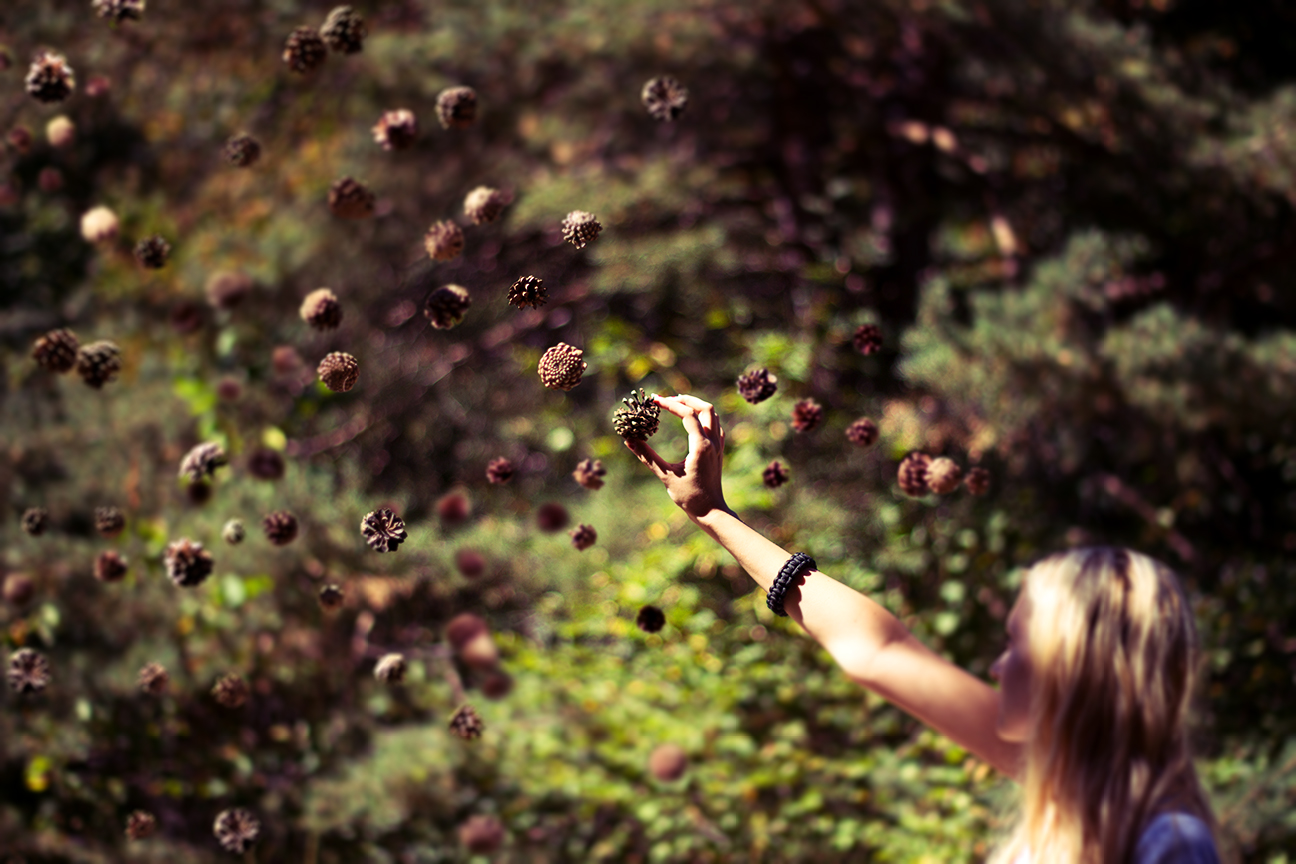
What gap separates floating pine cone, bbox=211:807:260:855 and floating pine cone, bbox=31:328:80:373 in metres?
→ 0.89

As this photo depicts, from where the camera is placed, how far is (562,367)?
1.26m

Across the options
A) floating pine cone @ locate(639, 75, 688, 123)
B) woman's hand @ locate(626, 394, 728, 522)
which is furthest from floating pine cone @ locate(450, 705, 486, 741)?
floating pine cone @ locate(639, 75, 688, 123)

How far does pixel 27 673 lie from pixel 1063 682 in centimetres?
183

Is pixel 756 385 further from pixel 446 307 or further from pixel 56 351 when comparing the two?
pixel 56 351

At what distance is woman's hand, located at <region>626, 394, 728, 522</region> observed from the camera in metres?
1.30

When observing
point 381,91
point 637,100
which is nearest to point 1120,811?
A: point 637,100

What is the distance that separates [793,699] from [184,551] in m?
2.08

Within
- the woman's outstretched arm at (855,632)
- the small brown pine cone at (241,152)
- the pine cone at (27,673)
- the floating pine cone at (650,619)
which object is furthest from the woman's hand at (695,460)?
the pine cone at (27,673)

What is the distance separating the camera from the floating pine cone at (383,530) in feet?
4.28

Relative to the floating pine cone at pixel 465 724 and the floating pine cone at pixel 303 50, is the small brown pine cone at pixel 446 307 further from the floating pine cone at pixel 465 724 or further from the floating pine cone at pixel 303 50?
the floating pine cone at pixel 465 724

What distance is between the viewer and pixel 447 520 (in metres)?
3.60

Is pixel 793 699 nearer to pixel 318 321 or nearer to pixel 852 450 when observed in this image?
pixel 852 450

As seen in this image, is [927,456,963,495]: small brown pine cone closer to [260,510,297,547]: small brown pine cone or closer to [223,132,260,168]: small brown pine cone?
[260,510,297,547]: small brown pine cone

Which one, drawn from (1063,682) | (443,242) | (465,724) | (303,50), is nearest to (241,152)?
(303,50)
